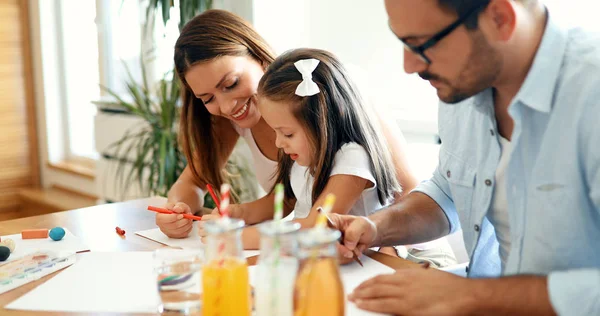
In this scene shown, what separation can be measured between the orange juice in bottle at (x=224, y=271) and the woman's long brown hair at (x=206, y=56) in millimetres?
983

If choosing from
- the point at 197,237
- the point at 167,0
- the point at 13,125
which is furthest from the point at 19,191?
the point at 197,237

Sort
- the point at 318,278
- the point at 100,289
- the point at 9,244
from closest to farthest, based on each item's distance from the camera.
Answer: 1. the point at 318,278
2. the point at 100,289
3. the point at 9,244

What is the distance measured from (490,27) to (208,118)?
3.66 ft

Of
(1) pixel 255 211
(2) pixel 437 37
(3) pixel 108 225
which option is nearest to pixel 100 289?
(3) pixel 108 225

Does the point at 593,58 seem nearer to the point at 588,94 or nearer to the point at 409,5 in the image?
the point at 588,94

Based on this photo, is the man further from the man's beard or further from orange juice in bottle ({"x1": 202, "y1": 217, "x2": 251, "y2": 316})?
orange juice in bottle ({"x1": 202, "y1": 217, "x2": 251, "y2": 316})

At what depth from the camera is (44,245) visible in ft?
5.25

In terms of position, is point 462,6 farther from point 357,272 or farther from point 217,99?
point 217,99

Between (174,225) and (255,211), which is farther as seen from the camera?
(255,211)

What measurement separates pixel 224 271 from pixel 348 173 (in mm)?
711

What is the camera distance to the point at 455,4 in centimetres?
114

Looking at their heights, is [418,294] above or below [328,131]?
below

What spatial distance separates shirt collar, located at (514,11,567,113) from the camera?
1.18 m

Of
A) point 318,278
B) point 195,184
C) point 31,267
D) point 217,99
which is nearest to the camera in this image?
point 318,278
